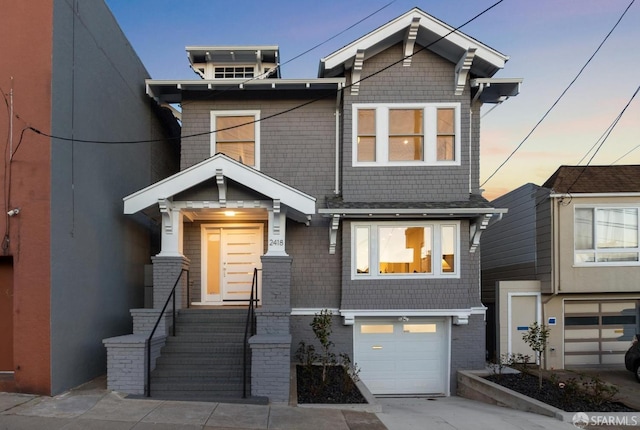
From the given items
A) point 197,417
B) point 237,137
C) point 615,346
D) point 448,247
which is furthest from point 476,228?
point 197,417

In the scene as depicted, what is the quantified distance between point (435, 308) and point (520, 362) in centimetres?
303

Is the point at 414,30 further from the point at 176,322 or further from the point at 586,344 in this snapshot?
the point at 586,344

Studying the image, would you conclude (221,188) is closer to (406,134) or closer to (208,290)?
(208,290)

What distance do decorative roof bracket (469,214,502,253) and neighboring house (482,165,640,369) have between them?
6.34 ft

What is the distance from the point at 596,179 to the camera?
43.0 feet

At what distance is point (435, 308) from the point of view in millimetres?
11344

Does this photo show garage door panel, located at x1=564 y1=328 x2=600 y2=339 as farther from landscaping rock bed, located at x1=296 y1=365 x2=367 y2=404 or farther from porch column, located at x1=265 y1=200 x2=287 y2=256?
porch column, located at x1=265 y1=200 x2=287 y2=256

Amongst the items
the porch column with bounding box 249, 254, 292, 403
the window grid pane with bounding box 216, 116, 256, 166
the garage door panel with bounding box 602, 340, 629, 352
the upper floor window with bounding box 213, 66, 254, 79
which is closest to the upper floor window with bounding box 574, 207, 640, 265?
the garage door panel with bounding box 602, 340, 629, 352

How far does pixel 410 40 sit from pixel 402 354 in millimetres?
7436

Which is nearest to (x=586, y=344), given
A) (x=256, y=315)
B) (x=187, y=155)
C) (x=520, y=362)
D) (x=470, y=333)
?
(x=520, y=362)

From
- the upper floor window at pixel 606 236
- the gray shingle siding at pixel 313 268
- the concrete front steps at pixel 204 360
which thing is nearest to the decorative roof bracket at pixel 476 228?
the gray shingle siding at pixel 313 268

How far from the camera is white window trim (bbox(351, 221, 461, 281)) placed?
11430 millimetres

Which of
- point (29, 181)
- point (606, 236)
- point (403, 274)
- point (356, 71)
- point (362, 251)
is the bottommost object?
point (403, 274)

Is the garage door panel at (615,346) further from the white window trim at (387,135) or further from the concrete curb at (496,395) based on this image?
the white window trim at (387,135)
